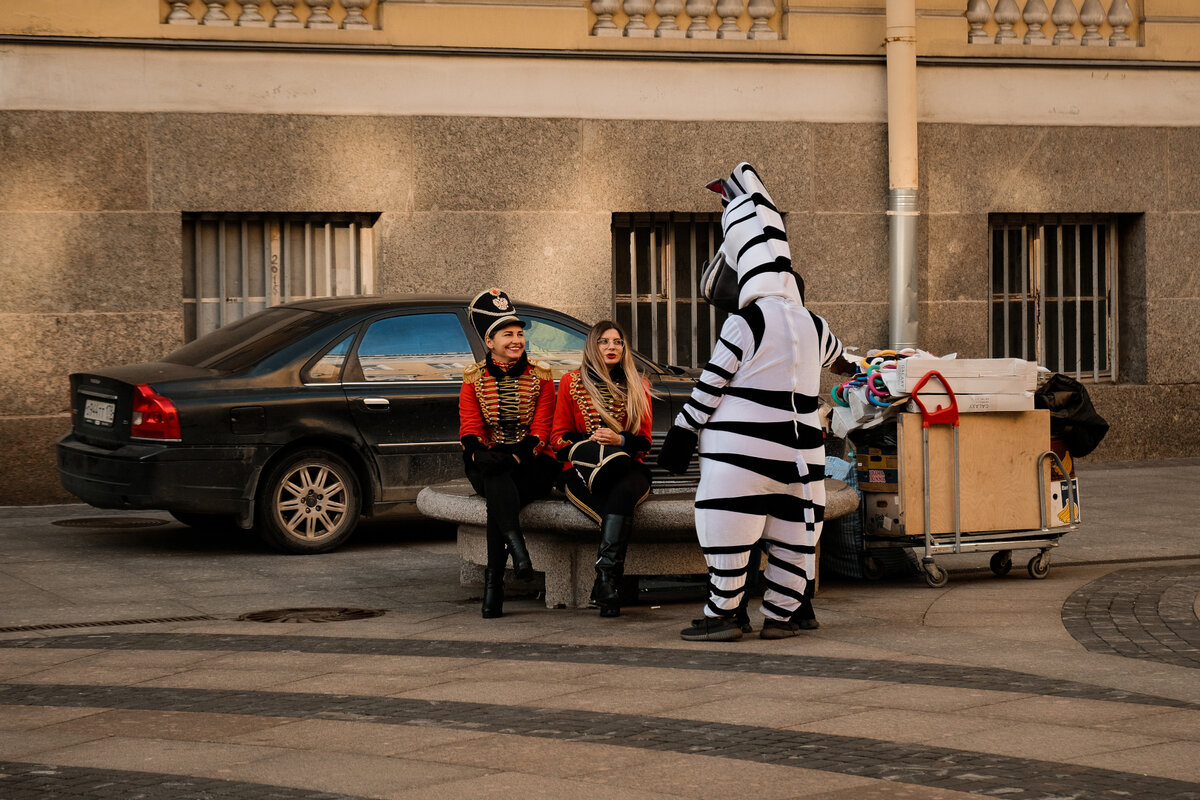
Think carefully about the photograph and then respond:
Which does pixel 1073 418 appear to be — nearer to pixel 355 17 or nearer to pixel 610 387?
pixel 610 387

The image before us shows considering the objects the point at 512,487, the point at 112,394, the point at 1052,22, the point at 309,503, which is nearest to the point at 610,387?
the point at 512,487

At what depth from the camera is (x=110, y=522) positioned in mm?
12227

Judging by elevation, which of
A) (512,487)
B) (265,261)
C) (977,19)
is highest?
(977,19)

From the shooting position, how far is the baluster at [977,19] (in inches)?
620

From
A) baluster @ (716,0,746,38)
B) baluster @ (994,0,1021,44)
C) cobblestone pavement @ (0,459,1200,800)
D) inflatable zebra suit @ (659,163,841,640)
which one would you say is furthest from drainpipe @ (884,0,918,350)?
inflatable zebra suit @ (659,163,841,640)

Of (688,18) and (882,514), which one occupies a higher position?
(688,18)

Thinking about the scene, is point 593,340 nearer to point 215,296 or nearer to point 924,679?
point 924,679

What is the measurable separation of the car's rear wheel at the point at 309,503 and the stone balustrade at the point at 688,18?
222 inches

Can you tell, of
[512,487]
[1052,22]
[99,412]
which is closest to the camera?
→ [512,487]

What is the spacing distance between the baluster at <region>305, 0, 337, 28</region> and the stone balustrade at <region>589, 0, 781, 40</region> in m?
2.24

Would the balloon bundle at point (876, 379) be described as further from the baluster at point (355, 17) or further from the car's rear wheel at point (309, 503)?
the baluster at point (355, 17)

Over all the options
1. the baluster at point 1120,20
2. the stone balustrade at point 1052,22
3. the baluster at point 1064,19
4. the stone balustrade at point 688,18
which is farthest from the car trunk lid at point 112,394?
the baluster at point 1120,20

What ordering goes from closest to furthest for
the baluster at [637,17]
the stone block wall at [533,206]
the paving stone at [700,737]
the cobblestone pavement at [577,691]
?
the paving stone at [700,737]
the cobblestone pavement at [577,691]
the stone block wall at [533,206]
the baluster at [637,17]

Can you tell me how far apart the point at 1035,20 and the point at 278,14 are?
6798mm
